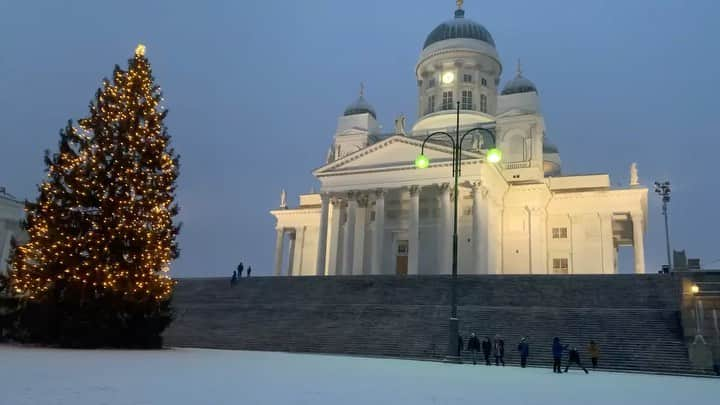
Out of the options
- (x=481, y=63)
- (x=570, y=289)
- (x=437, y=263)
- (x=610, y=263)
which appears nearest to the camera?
(x=570, y=289)

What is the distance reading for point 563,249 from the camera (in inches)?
1921

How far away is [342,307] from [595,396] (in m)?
20.4

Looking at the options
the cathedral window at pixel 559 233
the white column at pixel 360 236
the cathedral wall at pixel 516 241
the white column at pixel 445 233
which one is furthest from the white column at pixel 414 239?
the cathedral window at pixel 559 233

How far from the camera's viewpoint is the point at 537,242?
47188 mm

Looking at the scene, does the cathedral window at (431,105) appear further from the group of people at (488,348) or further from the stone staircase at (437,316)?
the group of people at (488,348)

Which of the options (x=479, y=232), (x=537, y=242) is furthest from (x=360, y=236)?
(x=537, y=242)

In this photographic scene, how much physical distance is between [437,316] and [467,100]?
114ft

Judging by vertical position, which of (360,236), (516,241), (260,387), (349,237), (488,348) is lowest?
(260,387)

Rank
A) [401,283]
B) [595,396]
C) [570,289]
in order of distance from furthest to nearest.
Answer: [401,283] < [570,289] < [595,396]

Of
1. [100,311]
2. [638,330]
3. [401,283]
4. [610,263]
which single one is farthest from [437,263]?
[100,311]

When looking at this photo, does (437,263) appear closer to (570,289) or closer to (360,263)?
(360,263)

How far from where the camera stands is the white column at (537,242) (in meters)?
46.8

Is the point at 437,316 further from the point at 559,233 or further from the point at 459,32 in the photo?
the point at 459,32

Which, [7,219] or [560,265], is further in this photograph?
[7,219]
